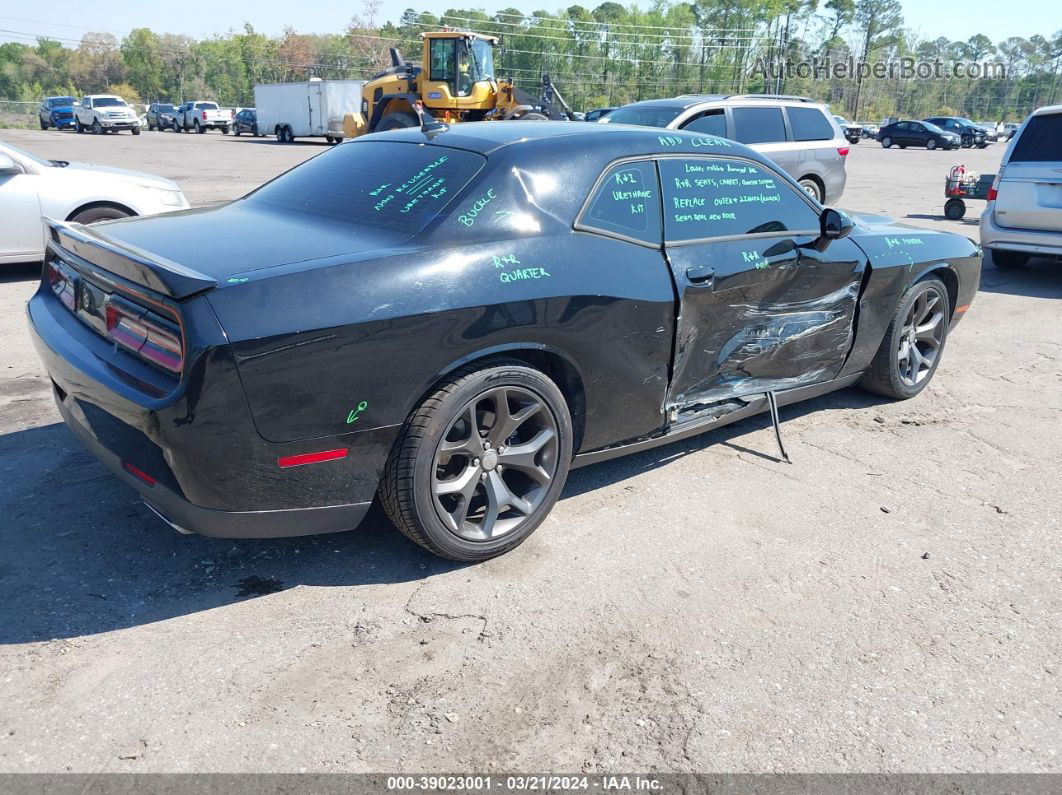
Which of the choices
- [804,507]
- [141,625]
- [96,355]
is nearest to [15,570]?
[141,625]

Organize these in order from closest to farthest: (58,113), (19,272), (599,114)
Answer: (19,272), (599,114), (58,113)

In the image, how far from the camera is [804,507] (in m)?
4.07

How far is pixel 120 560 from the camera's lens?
3342 millimetres

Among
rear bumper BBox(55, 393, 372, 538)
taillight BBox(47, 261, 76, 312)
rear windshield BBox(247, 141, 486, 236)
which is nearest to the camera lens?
rear bumper BBox(55, 393, 372, 538)

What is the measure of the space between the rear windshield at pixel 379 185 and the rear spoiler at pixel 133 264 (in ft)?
2.59

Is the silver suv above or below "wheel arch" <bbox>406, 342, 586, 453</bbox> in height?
above

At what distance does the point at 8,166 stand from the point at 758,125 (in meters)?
8.61

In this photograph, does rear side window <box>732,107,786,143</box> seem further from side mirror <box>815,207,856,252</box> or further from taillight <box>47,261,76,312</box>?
taillight <box>47,261,76,312</box>

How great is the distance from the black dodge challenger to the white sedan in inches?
181

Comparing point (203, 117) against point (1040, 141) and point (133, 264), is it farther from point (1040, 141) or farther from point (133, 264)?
point (133, 264)

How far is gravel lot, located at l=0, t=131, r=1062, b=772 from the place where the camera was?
2.52 meters

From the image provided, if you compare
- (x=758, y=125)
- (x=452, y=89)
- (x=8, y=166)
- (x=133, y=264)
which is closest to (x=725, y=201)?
(x=133, y=264)

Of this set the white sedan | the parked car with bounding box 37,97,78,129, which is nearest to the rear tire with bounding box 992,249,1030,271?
the white sedan

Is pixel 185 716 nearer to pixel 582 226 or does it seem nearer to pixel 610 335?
pixel 610 335
